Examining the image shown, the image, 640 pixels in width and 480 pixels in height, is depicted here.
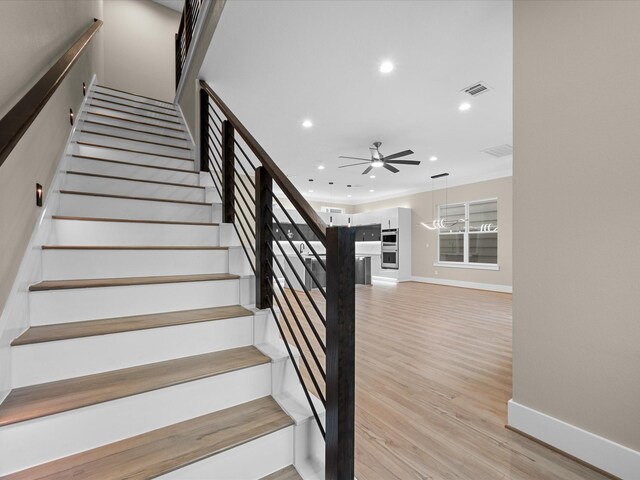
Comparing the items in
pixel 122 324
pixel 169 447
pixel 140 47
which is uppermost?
pixel 140 47

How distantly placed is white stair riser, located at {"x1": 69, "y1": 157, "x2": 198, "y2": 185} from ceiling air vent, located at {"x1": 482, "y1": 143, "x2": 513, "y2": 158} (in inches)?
210

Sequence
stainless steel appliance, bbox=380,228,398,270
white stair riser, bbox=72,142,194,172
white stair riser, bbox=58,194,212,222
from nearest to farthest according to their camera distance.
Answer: white stair riser, bbox=58,194,212,222
white stair riser, bbox=72,142,194,172
stainless steel appliance, bbox=380,228,398,270

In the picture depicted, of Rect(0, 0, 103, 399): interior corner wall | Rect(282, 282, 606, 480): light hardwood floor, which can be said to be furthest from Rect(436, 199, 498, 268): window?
Rect(0, 0, 103, 399): interior corner wall

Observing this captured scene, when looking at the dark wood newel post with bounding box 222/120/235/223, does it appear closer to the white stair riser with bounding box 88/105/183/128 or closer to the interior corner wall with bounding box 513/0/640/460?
the interior corner wall with bounding box 513/0/640/460

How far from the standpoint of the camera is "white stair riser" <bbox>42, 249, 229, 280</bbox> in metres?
1.57

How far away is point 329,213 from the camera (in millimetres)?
11133

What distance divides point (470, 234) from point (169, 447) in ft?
28.3

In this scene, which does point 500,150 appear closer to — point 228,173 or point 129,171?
point 228,173

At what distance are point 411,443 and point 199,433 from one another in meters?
1.15

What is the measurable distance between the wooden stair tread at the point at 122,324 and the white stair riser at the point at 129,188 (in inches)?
52.0

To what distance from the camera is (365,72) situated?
3.19 m

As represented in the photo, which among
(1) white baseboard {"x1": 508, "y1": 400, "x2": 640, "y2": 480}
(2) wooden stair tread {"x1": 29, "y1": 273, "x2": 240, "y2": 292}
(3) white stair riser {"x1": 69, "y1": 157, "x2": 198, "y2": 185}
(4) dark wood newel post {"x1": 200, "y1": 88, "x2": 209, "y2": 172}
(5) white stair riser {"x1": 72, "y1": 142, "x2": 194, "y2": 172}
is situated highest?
(4) dark wood newel post {"x1": 200, "y1": 88, "x2": 209, "y2": 172}

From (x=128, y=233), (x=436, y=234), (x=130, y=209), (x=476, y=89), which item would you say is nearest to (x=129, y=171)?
(x=130, y=209)

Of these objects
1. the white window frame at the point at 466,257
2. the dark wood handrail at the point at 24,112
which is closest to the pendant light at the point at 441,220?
the white window frame at the point at 466,257
